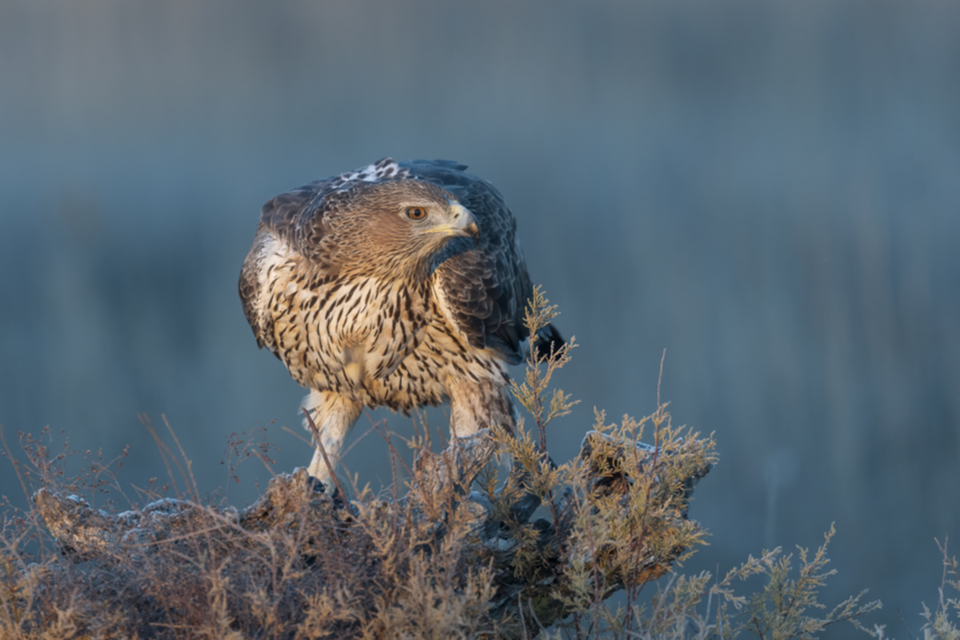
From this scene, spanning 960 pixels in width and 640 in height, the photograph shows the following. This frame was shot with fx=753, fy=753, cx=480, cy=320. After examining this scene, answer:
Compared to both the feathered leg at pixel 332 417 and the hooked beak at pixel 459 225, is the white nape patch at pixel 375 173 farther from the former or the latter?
the feathered leg at pixel 332 417

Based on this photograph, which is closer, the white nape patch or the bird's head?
the bird's head

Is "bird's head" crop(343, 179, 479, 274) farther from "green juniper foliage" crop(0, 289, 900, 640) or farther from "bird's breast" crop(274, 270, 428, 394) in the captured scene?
"green juniper foliage" crop(0, 289, 900, 640)

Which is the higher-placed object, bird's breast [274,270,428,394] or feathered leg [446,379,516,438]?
bird's breast [274,270,428,394]

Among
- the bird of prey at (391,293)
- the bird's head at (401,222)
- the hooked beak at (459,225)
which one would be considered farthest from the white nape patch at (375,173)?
the hooked beak at (459,225)

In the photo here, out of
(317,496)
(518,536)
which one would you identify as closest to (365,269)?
(317,496)

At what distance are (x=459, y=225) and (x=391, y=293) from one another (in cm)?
43

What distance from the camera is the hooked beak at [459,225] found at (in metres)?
2.38

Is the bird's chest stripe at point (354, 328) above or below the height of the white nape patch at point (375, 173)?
below

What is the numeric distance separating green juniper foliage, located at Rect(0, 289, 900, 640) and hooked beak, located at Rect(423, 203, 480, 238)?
0.48m

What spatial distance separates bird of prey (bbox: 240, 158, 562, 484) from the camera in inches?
99.0

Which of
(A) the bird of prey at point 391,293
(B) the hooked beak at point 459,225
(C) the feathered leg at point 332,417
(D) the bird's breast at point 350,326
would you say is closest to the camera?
(B) the hooked beak at point 459,225

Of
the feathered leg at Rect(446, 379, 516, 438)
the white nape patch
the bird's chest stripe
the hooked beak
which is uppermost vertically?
the white nape patch

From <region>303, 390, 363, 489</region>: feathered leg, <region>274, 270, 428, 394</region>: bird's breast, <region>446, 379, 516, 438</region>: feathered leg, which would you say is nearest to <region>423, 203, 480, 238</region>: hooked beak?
<region>274, 270, 428, 394</region>: bird's breast

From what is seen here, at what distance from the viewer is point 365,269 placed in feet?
8.50
